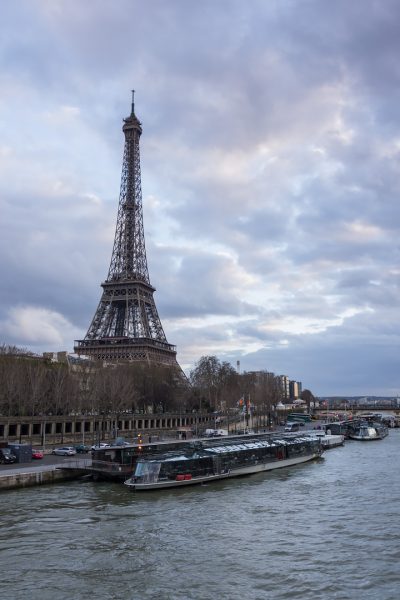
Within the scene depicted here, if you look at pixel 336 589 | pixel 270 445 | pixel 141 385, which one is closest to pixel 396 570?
pixel 336 589

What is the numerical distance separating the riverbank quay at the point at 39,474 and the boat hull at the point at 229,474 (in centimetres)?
591

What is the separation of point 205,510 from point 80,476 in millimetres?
15552

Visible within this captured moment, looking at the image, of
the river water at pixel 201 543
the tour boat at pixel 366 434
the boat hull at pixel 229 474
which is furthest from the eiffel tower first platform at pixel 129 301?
the river water at pixel 201 543

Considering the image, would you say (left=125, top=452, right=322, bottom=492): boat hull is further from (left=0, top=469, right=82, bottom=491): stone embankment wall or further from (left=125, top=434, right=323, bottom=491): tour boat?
(left=0, top=469, right=82, bottom=491): stone embankment wall

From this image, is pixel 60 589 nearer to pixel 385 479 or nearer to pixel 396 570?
pixel 396 570

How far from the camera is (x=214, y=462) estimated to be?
45.8m

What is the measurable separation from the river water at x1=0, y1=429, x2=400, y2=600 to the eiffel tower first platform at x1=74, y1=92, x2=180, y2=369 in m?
81.8

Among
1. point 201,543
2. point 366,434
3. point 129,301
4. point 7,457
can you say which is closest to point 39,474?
point 7,457

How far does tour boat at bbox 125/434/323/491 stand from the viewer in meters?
40.9

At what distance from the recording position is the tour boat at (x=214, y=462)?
1610 inches

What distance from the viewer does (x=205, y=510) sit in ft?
110

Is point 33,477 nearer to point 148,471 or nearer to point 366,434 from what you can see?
point 148,471

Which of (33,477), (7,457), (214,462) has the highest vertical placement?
(7,457)

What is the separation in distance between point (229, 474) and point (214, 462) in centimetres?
211
